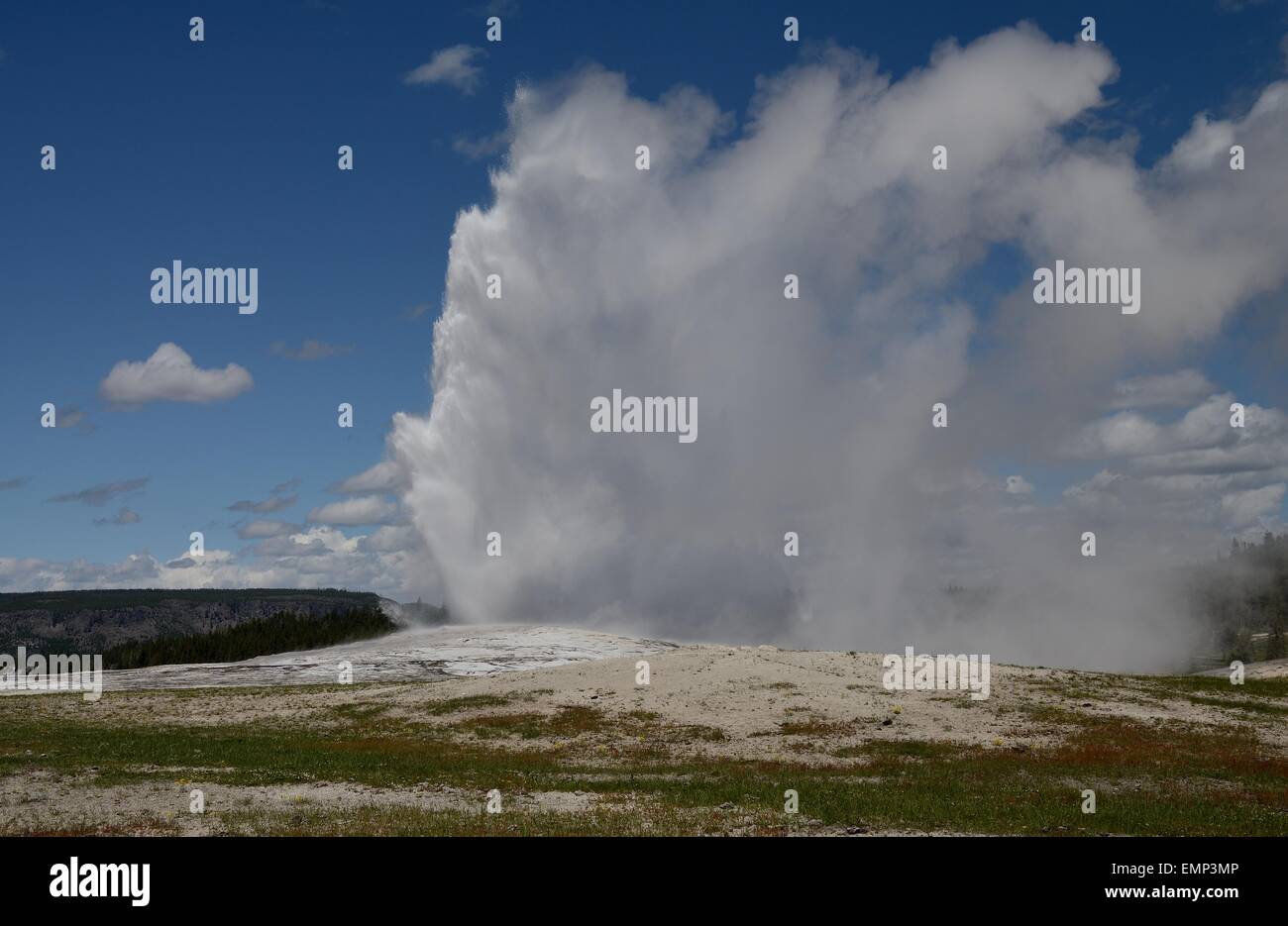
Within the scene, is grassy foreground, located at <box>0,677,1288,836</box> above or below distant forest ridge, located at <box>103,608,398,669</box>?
above

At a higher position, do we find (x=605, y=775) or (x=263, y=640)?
(x=605, y=775)

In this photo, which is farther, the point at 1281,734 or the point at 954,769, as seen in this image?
the point at 1281,734

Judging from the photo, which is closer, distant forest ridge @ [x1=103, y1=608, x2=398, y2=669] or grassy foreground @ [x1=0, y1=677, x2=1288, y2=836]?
grassy foreground @ [x1=0, y1=677, x2=1288, y2=836]

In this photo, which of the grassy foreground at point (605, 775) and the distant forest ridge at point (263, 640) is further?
the distant forest ridge at point (263, 640)

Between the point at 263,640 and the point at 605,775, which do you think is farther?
the point at 263,640

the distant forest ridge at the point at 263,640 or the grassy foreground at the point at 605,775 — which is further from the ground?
the grassy foreground at the point at 605,775
